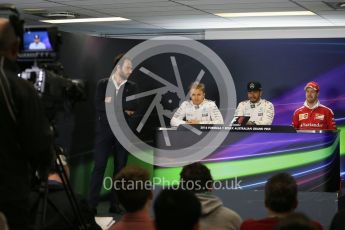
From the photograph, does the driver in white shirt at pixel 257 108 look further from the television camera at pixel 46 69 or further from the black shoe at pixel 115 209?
the television camera at pixel 46 69

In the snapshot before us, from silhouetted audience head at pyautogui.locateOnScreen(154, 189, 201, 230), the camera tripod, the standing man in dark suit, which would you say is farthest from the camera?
the standing man in dark suit

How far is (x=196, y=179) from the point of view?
10.4 ft

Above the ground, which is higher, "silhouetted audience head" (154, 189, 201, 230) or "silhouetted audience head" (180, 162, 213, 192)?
"silhouetted audience head" (154, 189, 201, 230)

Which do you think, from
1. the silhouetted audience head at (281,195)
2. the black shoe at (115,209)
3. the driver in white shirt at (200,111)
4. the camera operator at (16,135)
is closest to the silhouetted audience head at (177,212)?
the camera operator at (16,135)

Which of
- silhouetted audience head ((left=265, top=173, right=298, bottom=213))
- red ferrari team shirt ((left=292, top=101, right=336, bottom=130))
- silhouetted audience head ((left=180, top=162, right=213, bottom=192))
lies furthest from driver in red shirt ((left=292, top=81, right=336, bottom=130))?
silhouetted audience head ((left=265, top=173, right=298, bottom=213))

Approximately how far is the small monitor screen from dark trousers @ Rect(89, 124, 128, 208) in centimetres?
378

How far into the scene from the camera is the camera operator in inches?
92.0

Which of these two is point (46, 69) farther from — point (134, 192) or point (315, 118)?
point (315, 118)

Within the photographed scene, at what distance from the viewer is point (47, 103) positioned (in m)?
2.72

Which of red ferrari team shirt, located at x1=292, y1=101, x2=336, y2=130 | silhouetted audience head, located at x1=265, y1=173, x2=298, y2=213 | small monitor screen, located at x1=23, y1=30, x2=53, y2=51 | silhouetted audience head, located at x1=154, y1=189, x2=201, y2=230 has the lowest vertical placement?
red ferrari team shirt, located at x1=292, y1=101, x2=336, y2=130

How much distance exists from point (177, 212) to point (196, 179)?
1012mm

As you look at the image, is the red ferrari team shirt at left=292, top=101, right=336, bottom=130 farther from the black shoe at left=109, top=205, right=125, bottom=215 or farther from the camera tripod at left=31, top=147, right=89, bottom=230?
the camera tripod at left=31, top=147, right=89, bottom=230

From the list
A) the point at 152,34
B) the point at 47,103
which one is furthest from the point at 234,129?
the point at 152,34

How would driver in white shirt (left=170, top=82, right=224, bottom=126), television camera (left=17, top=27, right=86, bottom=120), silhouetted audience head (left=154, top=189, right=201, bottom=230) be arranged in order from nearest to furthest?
silhouetted audience head (left=154, top=189, right=201, bottom=230)
television camera (left=17, top=27, right=86, bottom=120)
driver in white shirt (left=170, top=82, right=224, bottom=126)
